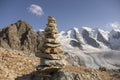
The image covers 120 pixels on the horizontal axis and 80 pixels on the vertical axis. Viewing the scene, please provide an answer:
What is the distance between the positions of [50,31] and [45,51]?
2344 mm

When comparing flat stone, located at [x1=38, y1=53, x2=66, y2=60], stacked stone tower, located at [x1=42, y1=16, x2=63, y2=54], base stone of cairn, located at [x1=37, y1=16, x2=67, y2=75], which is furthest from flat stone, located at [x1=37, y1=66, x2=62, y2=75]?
stacked stone tower, located at [x1=42, y1=16, x2=63, y2=54]

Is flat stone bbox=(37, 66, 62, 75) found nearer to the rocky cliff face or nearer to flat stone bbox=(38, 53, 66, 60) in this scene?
flat stone bbox=(38, 53, 66, 60)

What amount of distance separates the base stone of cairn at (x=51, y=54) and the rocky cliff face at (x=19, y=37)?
11556 centimetres

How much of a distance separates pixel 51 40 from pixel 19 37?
15014 cm

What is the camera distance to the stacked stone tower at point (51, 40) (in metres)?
31.5

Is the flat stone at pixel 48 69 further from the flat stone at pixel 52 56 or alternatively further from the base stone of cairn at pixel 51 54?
the flat stone at pixel 52 56

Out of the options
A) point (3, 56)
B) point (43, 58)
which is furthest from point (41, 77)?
point (3, 56)

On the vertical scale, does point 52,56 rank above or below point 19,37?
below

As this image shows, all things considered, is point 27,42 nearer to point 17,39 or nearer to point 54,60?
point 17,39

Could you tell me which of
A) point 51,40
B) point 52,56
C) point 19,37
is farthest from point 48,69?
point 19,37

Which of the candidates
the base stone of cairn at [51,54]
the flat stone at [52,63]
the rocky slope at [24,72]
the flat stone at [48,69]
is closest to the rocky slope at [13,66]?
the rocky slope at [24,72]

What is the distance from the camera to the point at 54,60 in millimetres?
31156

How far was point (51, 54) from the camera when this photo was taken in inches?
1228

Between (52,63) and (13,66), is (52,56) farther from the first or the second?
(13,66)
